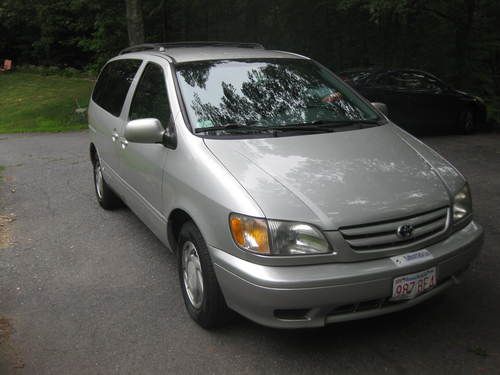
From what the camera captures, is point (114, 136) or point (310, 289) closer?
point (310, 289)

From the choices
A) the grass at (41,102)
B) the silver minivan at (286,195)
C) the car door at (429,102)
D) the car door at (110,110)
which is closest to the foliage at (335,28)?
the grass at (41,102)

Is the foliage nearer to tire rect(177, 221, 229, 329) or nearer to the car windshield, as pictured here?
the car windshield

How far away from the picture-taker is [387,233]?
9.74ft

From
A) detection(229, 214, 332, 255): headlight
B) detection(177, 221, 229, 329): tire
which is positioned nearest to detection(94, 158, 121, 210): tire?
detection(177, 221, 229, 329): tire

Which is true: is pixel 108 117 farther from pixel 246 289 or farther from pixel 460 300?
pixel 460 300

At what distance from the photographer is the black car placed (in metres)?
10.1

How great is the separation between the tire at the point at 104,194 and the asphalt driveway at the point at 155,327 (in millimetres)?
532

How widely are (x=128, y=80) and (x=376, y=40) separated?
476 inches

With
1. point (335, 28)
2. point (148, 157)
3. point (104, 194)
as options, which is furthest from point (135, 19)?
point (148, 157)

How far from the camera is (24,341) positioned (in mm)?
3412

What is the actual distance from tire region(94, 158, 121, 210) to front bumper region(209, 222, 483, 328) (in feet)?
10.2

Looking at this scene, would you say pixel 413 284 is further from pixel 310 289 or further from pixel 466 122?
pixel 466 122

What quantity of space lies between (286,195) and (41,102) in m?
15.5

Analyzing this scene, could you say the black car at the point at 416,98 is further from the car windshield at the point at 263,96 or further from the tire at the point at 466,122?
the car windshield at the point at 263,96
